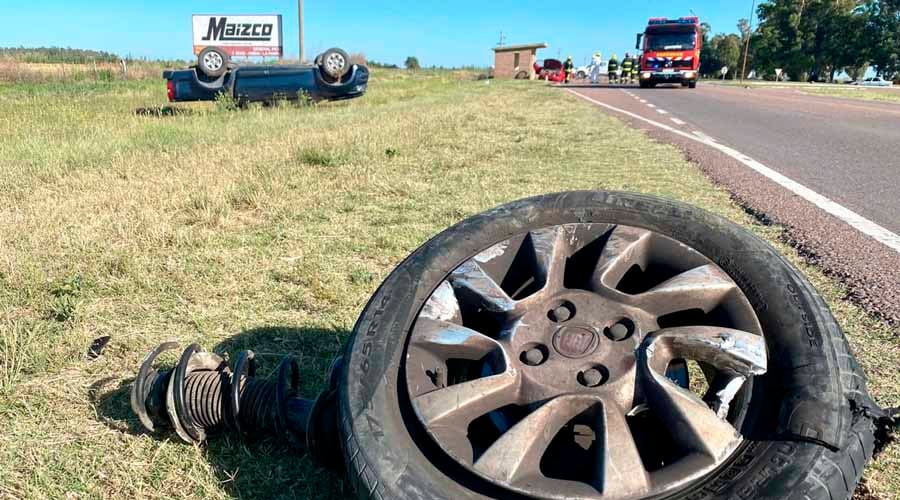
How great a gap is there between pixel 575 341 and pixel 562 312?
127 mm

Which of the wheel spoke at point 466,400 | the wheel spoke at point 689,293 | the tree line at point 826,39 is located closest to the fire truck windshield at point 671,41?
the wheel spoke at point 689,293

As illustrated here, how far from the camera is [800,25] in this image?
81.8 meters

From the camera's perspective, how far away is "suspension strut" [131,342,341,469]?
206cm

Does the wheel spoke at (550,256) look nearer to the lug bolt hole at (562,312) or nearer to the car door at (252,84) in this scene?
the lug bolt hole at (562,312)

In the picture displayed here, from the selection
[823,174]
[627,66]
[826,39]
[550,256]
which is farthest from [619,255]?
[826,39]

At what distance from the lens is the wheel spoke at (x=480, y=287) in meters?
1.96

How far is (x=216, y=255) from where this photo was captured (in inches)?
153

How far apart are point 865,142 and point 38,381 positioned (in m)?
10.1

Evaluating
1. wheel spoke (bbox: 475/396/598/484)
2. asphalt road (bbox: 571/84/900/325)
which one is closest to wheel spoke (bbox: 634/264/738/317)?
wheel spoke (bbox: 475/396/598/484)

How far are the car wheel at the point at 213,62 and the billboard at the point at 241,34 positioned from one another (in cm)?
2905

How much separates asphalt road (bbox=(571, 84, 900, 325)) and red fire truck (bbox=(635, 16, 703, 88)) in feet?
56.0

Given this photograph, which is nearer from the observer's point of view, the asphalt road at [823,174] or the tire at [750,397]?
the tire at [750,397]

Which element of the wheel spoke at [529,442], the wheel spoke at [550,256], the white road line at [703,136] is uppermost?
the white road line at [703,136]

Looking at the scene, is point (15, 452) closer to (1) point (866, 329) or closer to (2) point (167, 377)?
(2) point (167, 377)
